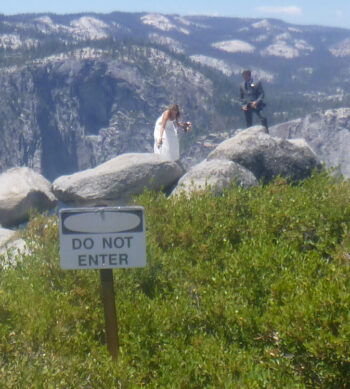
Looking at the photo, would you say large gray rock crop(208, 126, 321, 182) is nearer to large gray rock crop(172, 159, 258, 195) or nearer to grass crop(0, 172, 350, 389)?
large gray rock crop(172, 159, 258, 195)

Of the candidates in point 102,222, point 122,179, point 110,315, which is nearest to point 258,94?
point 122,179

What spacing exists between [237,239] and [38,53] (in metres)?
121

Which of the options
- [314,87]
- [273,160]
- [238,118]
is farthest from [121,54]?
[273,160]

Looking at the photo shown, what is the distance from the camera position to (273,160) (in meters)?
11.9

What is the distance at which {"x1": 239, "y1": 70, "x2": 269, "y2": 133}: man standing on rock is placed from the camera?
1480 centimetres

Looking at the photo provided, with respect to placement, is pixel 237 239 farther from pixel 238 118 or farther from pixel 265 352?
pixel 238 118

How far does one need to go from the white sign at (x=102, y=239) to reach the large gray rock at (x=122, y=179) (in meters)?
6.52

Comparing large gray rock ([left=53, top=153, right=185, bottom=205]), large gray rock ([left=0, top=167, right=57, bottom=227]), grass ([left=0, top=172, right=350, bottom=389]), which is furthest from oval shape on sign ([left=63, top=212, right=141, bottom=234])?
large gray rock ([left=0, top=167, right=57, bottom=227])

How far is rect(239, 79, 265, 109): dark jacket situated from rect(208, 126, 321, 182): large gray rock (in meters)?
2.68

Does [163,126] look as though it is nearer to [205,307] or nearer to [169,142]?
[169,142]

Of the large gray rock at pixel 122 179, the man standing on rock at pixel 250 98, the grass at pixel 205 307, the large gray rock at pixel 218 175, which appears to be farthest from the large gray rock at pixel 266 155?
the grass at pixel 205 307

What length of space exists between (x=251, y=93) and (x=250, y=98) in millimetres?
127

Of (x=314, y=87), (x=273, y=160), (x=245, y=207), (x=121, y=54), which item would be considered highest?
(x=245, y=207)

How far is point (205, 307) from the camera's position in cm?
520
